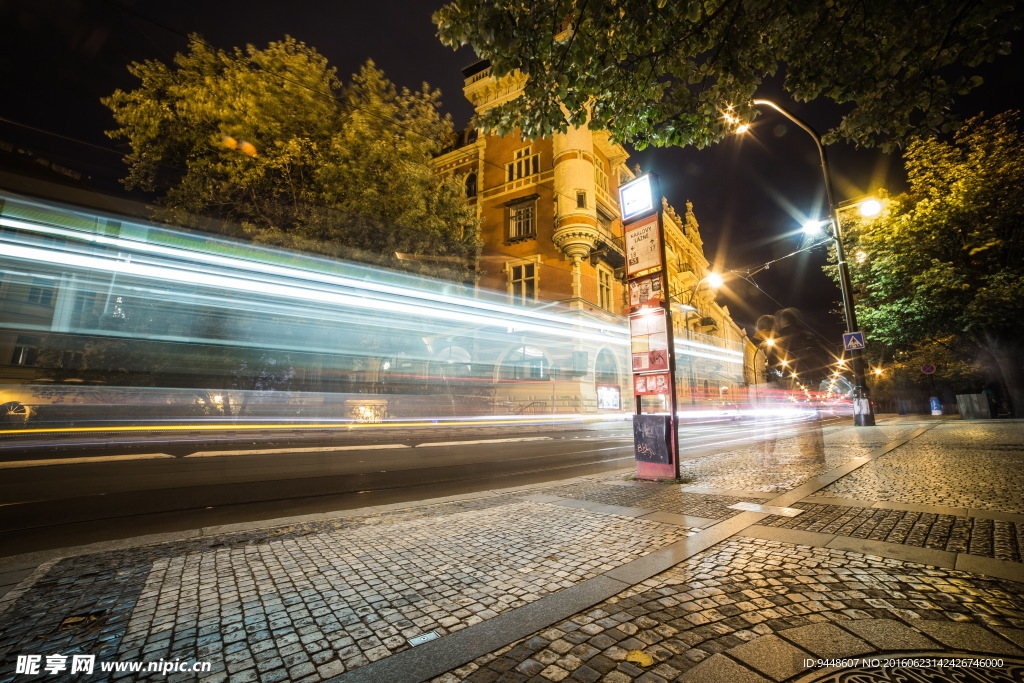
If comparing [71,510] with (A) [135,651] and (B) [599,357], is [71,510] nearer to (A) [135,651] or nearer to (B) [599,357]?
(A) [135,651]

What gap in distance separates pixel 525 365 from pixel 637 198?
63.4 ft

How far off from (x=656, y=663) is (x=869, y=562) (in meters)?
2.11

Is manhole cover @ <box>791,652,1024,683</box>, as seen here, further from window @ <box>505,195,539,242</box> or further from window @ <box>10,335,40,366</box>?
window @ <box>505,195,539,242</box>

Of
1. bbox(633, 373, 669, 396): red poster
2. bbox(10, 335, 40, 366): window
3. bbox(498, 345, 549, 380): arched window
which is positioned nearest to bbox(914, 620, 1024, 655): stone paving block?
bbox(633, 373, 669, 396): red poster

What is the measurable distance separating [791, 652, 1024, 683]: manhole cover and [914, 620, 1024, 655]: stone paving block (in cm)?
5

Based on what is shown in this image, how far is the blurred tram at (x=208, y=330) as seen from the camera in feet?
38.0

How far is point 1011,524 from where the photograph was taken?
3.49 metres

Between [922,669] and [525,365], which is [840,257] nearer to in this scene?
[922,669]

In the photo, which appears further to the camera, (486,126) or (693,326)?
(693,326)

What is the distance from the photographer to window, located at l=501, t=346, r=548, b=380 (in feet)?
83.7

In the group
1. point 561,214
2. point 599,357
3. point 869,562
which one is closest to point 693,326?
point 599,357

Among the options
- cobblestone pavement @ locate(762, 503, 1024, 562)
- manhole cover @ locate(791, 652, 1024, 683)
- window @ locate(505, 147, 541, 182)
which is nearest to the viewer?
manhole cover @ locate(791, 652, 1024, 683)

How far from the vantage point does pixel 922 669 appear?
1.69 meters

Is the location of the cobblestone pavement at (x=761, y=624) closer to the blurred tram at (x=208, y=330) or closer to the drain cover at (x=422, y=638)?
the drain cover at (x=422, y=638)
